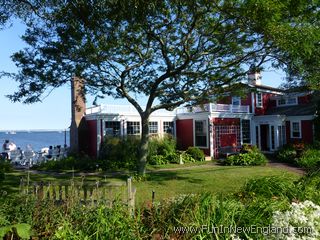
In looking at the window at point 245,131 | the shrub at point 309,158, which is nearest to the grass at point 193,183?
the shrub at point 309,158

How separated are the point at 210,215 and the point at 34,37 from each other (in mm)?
11808

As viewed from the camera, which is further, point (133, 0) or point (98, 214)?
Result: point (133, 0)

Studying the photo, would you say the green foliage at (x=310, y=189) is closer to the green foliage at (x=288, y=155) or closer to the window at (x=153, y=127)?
the green foliage at (x=288, y=155)

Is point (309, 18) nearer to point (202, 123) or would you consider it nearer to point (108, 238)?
point (108, 238)

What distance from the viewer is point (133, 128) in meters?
27.1

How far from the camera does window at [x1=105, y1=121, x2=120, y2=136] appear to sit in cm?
2558

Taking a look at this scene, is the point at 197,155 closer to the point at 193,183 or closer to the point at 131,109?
the point at 131,109

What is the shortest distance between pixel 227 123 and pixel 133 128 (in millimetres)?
8001

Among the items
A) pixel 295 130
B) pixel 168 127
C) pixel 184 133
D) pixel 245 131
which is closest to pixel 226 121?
pixel 245 131

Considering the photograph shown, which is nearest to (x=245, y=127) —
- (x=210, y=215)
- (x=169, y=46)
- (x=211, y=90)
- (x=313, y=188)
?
(x=211, y=90)

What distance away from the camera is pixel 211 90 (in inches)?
615

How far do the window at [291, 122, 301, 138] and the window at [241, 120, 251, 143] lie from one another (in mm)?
3644

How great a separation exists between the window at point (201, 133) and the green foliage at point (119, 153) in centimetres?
654

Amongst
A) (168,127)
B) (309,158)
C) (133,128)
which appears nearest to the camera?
(309,158)
